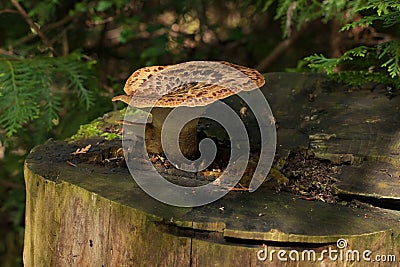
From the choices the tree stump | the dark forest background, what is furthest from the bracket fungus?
the dark forest background

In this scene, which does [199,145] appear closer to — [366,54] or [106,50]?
[366,54]

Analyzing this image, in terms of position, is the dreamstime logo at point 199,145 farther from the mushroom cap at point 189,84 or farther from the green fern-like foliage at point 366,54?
the green fern-like foliage at point 366,54

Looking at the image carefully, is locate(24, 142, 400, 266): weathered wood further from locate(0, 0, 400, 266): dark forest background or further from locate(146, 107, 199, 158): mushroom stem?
locate(0, 0, 400, 266): dark forest background

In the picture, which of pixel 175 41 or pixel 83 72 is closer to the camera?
pixel 83 72

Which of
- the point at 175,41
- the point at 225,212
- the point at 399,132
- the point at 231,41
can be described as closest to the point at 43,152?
the point at 225,212

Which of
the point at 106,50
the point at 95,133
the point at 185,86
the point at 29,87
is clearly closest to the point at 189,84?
the point at 185,86

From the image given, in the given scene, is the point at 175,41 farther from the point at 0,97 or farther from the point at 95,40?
the point at 0,97

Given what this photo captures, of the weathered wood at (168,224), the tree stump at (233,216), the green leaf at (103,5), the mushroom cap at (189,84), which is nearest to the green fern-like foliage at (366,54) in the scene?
the tree stump at (233,216)

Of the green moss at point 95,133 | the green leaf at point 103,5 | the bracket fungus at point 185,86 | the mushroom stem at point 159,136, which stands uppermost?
the green leaf at point 103,5
